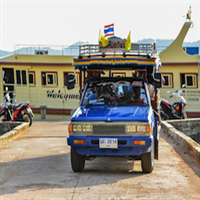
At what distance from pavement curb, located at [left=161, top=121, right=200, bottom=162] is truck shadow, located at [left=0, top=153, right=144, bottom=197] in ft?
5.21

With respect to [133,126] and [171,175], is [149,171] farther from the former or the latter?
[133,126]

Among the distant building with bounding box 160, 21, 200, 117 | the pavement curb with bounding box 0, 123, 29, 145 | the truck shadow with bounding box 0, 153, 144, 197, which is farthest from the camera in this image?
the distant building with bounding box 160, 21, 200, 117

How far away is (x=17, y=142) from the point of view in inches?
443

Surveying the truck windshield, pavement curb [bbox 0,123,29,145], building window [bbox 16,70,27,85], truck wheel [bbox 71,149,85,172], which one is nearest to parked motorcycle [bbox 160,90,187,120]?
pavement curb [bbox 0,123,29,145]

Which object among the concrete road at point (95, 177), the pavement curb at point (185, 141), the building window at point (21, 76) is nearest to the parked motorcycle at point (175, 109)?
the pavement curb at point (185, 141)

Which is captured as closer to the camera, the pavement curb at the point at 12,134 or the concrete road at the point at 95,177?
the concrete road at the point at 95,177

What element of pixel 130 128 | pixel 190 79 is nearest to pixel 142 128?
pixel 130 128

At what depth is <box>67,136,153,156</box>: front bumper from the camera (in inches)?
257

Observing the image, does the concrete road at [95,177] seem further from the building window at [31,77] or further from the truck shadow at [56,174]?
the building window at [31,77]

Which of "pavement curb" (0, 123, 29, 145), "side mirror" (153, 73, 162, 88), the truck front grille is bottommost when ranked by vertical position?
→ "pavement curb" (0, 123, 29, 145)

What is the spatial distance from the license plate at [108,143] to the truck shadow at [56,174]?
0.58 metres

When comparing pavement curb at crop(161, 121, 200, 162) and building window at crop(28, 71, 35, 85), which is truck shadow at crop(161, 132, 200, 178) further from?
building window at crop(28, 71, 35, 85)

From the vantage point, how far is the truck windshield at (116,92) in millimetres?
7832

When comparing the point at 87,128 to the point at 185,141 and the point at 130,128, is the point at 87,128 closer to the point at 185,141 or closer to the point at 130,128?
the point at 130,128
